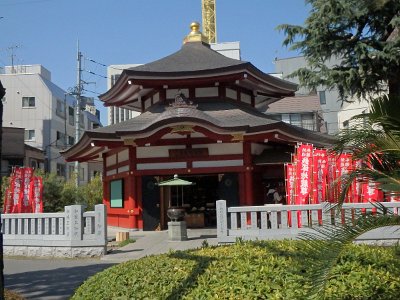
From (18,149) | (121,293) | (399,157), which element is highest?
(18,149)

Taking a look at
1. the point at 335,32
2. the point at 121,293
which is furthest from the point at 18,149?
the point at 121,293

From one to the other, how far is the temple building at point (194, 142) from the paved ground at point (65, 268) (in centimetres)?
223

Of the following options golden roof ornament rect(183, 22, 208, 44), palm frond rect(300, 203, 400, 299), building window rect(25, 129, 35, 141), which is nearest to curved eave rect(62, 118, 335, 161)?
golden roof ornament rect(183, 22, 208, 44)

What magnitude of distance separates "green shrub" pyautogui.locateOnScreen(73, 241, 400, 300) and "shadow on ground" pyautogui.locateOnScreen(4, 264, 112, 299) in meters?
4.14

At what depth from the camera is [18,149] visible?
38688 mm

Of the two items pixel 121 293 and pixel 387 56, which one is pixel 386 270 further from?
pixel 387 56

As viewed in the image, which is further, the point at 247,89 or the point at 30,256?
the point at 247,89

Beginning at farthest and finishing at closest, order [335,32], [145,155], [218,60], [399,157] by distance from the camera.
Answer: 1. [218,60]
2. [145,155]
3. [335,32]
4. [399,157]

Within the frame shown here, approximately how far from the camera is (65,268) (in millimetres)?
12195

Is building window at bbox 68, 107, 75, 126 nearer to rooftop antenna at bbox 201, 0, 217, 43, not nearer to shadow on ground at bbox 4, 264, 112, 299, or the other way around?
rooftop antenna at bbox 201, 0, 217, 43

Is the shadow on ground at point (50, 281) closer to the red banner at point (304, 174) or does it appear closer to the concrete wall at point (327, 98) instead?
the red banner at point (304, 174)

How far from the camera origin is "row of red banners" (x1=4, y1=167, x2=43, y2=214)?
1870cm

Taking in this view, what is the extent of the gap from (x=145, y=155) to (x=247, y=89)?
245 inches

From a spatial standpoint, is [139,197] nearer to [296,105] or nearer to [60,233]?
[60,233]
